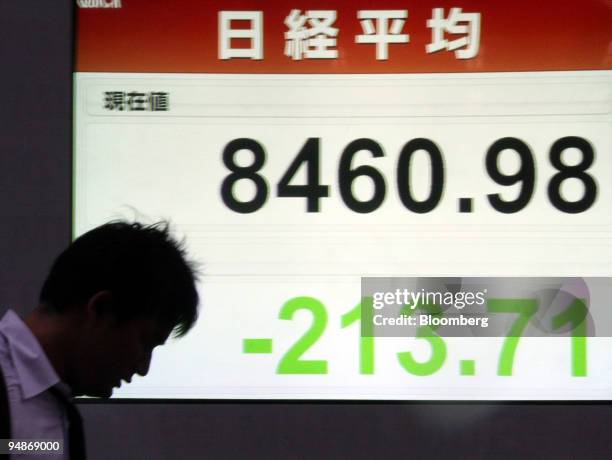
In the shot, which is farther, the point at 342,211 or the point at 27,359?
the point at 342,211

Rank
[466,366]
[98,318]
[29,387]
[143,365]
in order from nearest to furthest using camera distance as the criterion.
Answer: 1. [29,387]
2. [98,318]
3. [143,365]
4. [466,366]

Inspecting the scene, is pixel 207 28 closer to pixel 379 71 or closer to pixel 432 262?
pixel 379 71

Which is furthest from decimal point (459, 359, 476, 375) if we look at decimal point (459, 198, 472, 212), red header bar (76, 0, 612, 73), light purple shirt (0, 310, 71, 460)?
light purple shirt (0, 310, 71, 460)

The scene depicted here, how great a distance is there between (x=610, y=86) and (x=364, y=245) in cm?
93

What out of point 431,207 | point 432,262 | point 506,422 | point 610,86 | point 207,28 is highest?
point 207,28

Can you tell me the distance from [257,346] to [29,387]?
1.47 meters

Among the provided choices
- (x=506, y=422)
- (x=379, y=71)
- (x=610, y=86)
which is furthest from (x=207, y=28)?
(x=506, y=422)

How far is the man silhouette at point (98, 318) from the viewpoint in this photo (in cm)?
142

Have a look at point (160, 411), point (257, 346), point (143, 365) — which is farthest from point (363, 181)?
point (143, 365)

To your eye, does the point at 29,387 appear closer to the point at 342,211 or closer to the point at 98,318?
the point at 98,318

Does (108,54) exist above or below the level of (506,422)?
above

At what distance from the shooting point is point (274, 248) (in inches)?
110

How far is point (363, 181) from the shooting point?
9.16 ft

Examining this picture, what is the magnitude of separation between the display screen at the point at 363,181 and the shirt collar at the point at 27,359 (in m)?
1.38
